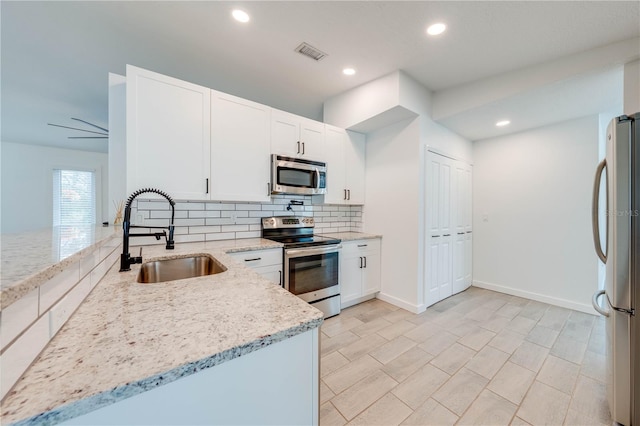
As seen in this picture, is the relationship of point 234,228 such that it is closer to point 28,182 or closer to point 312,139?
point 312,139

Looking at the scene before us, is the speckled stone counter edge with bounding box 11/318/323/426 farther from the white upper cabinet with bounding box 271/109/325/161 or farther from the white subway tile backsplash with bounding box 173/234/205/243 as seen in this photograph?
the white upper cabinet with bounding box 271/109/325/161

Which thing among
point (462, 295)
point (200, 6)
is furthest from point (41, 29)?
point (462, 295)

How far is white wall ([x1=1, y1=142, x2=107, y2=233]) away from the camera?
4.72 metres

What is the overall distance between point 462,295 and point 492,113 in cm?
248

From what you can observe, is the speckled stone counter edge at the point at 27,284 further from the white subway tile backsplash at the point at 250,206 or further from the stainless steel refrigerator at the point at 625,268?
the stainless steel refrigerator at the point at 625,268

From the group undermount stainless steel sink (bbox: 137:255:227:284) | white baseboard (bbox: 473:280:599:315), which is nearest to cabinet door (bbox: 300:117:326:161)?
undermount stainless steel sink (bbox: 137:255:227:284)

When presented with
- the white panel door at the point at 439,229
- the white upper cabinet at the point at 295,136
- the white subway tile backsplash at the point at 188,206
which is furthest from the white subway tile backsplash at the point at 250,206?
the white panel door at the point at 439,229

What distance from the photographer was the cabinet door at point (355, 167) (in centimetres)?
332

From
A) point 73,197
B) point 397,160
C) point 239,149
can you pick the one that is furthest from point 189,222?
point 73,197

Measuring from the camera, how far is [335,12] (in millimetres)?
1814

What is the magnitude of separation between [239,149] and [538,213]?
4027 mm

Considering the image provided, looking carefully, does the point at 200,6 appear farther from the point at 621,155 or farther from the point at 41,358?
the point at 621,155

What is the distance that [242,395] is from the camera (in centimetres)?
61

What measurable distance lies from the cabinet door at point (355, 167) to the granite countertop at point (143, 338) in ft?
8.19
